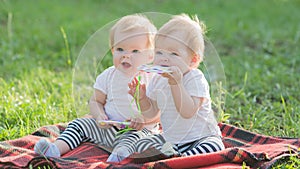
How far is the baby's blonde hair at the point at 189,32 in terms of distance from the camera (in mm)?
2510

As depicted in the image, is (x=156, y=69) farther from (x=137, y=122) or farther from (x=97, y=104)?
(x=97, y=104)

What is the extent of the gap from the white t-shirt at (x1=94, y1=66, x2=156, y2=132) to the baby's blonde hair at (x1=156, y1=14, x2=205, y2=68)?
0.26m

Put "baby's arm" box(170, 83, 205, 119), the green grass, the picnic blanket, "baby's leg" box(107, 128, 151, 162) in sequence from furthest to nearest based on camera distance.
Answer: the green grass
"baby's leg" box(107, 128, 151, 162)
"baby's arm" box(170, 83, 205, 119)
the picnic blanket

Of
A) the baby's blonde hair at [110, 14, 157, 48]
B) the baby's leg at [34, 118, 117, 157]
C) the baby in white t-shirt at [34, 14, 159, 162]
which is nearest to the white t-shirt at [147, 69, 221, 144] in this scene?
the baby in white t-shirt at [34, 14, 159, 162]

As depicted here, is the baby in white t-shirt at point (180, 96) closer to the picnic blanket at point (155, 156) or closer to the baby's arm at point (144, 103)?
the baby's arm at point (144, 103)

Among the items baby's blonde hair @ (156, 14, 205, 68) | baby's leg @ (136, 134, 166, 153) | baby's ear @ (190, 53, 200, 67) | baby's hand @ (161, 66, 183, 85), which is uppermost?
baby's blonde hair @ (156, 14, 205, 68)

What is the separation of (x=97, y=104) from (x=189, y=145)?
1.95 ft

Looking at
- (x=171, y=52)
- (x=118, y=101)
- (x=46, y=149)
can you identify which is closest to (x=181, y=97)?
(x=171, y=52)

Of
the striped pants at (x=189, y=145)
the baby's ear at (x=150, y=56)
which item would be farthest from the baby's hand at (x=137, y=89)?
the striped pants at (x=189, y=145)

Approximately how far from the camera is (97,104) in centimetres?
287

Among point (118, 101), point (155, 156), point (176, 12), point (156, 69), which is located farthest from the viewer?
point (176, 12)

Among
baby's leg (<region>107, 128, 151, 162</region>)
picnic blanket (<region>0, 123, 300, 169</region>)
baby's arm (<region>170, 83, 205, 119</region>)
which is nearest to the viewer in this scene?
picnic blanket (<region>0, 123, 300, 169</region>)

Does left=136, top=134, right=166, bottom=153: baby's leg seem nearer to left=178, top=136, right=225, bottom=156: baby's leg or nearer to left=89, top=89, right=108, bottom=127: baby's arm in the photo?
left=178, top=136, right=225, bottom=156: baby's leg

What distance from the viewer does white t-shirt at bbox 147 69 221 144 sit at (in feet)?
8.39
